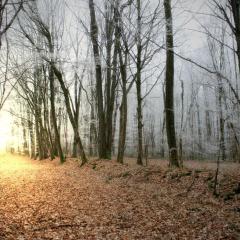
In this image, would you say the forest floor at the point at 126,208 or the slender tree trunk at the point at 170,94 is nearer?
the forest floor at the point at 126,208

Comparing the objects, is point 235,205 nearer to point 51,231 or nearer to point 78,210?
point 78,210

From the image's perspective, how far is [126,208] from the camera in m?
9.59

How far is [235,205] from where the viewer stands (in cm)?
941

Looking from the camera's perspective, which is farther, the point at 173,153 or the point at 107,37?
the point at 107,37

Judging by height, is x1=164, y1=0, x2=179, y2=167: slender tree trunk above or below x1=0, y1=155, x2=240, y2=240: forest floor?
above

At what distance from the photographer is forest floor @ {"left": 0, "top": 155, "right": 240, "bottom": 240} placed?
24.1 feet

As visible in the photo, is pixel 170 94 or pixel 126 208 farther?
pixel 170 94

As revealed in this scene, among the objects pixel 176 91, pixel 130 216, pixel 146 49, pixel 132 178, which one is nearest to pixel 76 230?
pixel 130 216

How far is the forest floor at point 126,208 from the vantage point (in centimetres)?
734

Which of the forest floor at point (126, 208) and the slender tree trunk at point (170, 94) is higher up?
the slender tree trunk at point (170, 94)

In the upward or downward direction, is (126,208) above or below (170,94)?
below

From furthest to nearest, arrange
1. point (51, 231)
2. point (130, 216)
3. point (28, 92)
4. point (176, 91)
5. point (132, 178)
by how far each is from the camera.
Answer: point (176, 91) → point (28, 92) → point (132, 178) → point (130, 216) → point (51, 231)

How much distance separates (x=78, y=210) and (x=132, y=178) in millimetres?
5452

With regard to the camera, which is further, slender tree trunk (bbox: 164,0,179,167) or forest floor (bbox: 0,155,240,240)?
slender tree trunk (bbox: 164,0,179,167)
